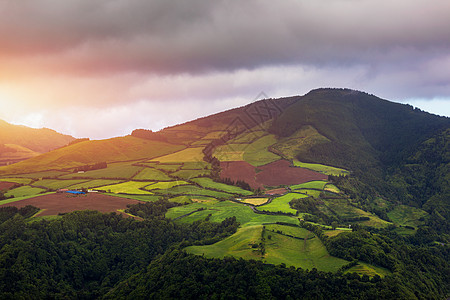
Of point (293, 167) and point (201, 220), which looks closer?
point (201, 220)

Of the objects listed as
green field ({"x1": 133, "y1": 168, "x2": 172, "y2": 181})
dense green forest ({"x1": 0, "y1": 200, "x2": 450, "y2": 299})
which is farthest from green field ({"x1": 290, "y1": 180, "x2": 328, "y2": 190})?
green field ({"x1": 133, "y1": 168, "x2": 172, "y2": 181})

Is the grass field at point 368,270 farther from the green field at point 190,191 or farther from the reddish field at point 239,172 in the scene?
the reddish field at point 239,172

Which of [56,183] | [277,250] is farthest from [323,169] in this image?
[56,183]

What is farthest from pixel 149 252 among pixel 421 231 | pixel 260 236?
pixel 421 231

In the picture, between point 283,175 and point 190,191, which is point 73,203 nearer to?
point 190,191

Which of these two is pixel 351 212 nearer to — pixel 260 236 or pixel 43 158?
pixel 260 236

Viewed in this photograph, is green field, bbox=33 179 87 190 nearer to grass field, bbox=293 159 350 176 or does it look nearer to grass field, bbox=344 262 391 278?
grass field, bbox=293 159 350 176
